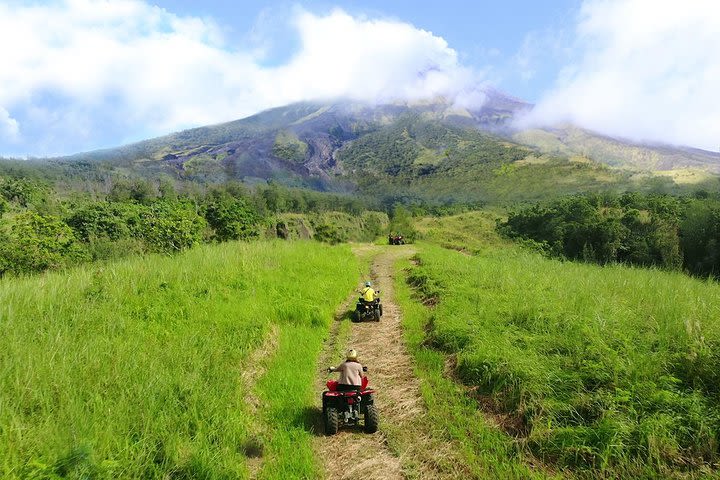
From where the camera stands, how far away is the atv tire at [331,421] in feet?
15.9

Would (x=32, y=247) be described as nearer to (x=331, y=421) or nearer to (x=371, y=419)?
(x=331, y=421)

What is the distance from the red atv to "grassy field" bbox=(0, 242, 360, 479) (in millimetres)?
354

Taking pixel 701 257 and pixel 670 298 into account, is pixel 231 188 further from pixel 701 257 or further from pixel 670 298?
pixel 670 298

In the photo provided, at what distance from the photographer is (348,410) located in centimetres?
498

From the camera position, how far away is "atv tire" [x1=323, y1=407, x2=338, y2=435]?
15.9 ft

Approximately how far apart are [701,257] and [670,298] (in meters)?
42.6

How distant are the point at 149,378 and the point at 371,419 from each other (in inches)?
114

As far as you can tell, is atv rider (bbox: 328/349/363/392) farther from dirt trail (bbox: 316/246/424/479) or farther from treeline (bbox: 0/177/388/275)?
treeline (bbox: 0/177/388/275)

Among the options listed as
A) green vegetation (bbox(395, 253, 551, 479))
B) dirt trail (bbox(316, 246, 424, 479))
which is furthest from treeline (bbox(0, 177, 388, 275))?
green vegetation (bbox(395, 253, 551, 479))

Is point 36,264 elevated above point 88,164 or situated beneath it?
situated beneath

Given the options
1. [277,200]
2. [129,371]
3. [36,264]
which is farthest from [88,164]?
[129,371]

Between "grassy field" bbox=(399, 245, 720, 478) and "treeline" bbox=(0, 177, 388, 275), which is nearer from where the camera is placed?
"grassy field" bbox=(399, 245, 720, 478)

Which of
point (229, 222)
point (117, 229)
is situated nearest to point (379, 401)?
point (229, 222)

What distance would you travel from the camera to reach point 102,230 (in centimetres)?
3591
